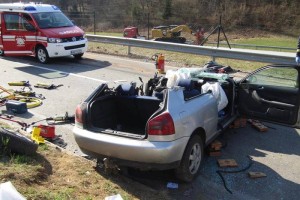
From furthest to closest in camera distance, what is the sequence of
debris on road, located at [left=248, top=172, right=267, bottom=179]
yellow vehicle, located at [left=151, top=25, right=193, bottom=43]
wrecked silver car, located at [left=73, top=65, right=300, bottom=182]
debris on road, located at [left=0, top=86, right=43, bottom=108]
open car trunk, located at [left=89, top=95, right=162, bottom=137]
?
yellow vehicle, located at [left=151, top=25, right=193, bottom=43]
debris on road, located at [left=0, top=86, right=43, bottom=108]
open car trunk, located at [left=89, top=95, right=162, bottom=137]
debris on road, located at [left=248, top=172, right=267, bottom=179]
wrecked silver car, located at [left=73, top=65, right=300, bottom=182]

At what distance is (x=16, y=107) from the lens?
24.7 feet

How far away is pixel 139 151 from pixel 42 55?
1042 cm

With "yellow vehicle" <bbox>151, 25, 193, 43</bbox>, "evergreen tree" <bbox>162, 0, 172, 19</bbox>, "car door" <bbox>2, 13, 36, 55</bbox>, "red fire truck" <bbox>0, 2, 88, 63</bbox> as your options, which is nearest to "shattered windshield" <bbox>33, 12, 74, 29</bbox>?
"red fire truck" <bbox>0, 2, 88, 63</bbox>

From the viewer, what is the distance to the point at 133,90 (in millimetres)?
5203

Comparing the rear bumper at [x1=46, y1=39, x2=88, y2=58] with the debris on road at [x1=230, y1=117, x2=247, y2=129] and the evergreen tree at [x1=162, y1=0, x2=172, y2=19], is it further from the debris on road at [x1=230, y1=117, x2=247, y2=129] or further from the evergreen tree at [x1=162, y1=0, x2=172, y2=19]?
the evergreen tree at [x1=162, y1=0, x2=172, y2=19]

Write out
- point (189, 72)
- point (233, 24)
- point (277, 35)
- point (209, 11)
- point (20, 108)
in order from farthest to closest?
point (209, 11)
point (233, 24)
point (277, 35)
point (20, 108)
point (189, 72)

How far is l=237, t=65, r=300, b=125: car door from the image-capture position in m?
5.61

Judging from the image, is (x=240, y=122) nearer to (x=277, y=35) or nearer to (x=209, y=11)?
(x=277, y=35)

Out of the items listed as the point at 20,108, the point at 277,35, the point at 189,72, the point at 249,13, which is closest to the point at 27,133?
the point at 20,108

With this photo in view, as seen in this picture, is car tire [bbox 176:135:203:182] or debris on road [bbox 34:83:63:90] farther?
debris on road [bbox 34:83:63:90]

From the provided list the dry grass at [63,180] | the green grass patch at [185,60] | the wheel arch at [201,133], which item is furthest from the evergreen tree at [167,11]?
the dry grass at [63,180]

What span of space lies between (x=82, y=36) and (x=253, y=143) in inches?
376

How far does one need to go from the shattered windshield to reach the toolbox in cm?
654

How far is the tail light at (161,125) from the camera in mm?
4133
